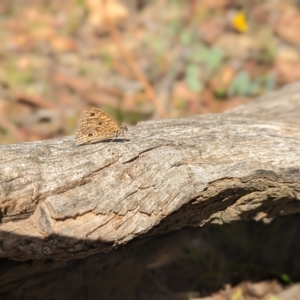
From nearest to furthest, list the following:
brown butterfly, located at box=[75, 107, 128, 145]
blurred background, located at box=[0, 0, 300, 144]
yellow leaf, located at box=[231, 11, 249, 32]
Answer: brown butterfly, located at box=[75, 107, 128, 145] < blurred background, located at box=[0, 0, 300, 144] < yellow leaf, located at box=[231, 11, 249, 32]

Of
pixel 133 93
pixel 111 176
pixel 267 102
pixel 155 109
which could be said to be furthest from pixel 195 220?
pixel 133 93

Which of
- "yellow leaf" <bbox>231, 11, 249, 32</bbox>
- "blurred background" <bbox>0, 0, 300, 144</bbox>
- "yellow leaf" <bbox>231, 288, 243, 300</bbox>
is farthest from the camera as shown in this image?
"yellow leaf" <bbox>231, 11, 249, 32</bbox>

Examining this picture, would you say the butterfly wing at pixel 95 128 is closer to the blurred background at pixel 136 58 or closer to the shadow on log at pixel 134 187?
the shadow on log at pixel 134 187

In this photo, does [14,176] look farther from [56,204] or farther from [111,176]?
[111,176]

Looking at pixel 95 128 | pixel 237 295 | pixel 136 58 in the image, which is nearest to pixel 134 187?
pixel 95 128

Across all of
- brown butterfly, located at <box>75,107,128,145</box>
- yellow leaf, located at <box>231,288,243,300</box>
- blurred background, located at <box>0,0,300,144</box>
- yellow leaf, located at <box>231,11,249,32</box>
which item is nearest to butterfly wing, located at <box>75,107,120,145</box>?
brown butterfly, located at <box>75,107,128,145</box>

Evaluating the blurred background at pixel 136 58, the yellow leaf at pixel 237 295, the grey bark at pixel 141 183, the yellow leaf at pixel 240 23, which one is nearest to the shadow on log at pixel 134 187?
the grey bark at pixel 141 183

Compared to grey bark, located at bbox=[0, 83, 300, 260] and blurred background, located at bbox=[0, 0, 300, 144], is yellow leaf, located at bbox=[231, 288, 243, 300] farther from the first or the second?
blurred background, located at bbox=[0, 0, 300, 144]

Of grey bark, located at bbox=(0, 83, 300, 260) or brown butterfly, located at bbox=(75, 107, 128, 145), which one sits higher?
brown butterfly, located at bbox=(75, 107, 128, 145)
